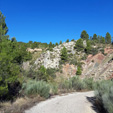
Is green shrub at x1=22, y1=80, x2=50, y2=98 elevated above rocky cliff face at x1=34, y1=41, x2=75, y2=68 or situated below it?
below

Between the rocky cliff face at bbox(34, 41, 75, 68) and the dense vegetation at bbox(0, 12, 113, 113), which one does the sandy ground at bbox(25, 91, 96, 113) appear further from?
the rocky cliff face at bbox(34, 41, 75, 68)

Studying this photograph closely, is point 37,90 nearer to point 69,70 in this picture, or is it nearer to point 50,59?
point 69,70

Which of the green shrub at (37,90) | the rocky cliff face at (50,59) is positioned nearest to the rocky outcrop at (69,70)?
the rocky cliff face at (50,59)

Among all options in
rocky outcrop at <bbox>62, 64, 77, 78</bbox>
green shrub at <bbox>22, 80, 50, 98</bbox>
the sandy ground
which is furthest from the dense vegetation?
rocky outcrop at <bbox>62, 64, 77, 78</bbox>

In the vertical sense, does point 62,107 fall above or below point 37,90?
below

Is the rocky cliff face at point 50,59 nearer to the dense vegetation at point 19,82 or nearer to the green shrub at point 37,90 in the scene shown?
the dense vegetation at point 19,82

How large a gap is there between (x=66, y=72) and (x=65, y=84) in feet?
74.0

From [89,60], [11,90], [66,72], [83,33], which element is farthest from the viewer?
[83,33]

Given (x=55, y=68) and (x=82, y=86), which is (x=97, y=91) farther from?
(x=55, y=68)

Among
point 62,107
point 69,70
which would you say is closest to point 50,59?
point 69,70

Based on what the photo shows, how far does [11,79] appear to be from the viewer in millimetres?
7465

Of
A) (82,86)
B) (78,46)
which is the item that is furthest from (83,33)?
(82,86)

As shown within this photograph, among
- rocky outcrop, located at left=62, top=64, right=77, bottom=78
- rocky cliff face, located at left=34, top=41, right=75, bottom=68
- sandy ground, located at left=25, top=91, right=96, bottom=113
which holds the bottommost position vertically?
sandy ground, located at left=25, top=91, right=96, bottom=113

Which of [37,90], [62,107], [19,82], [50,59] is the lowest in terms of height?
[62,107]
